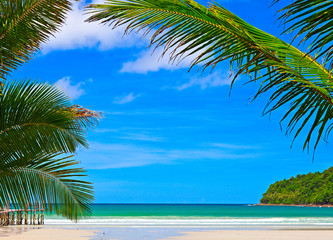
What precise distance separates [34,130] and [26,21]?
52.1 inches

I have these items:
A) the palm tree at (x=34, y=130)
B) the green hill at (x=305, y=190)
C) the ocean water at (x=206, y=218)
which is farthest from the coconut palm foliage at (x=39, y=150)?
the green hill at (x=305, y=190)

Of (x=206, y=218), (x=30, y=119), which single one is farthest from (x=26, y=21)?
(x=206, y=218)

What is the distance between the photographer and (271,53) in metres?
3.55

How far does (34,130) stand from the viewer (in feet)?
17.0

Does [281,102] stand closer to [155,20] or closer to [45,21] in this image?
[155,20]

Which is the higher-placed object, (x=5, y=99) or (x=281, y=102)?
(x=5, y=99)

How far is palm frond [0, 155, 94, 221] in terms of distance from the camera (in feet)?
17.2

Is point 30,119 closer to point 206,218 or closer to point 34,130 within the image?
point 34,130

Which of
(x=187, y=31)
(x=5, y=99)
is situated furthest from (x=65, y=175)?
(x=187, y=31)

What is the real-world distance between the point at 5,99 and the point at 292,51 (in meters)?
3.43

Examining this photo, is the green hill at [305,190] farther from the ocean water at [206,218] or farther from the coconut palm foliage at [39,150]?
the coconut palm foliage at [39,150]

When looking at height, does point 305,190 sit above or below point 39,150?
above

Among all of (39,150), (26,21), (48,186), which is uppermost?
(26,21)

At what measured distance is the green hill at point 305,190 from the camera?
290 feet
